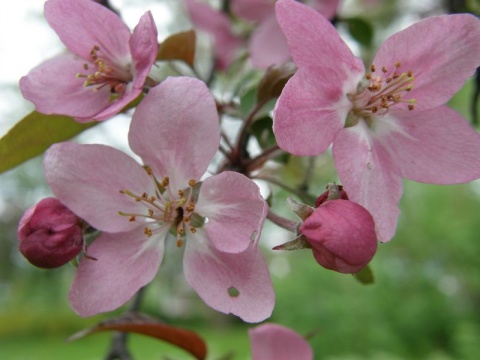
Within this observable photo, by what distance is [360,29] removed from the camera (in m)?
1.41

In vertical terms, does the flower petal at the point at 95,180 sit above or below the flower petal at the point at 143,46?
below

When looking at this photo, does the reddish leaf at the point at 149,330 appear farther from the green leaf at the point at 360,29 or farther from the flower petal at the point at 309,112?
the green leaf at the point at 360,29

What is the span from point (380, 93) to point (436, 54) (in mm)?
83

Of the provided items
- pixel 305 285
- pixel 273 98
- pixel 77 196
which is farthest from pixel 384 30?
pixel 305 285

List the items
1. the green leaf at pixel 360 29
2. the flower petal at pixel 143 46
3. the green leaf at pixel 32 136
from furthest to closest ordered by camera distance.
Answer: the green leaf at pixel 360 29, the green leaf at pixel 32 136, the flower petal at pixel 143 46

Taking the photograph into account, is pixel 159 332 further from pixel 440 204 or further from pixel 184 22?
pixel 440 204

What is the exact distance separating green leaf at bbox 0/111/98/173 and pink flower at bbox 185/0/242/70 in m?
0.76

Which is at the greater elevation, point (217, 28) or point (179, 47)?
point (179, 47)

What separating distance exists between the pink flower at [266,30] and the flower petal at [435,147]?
42cm

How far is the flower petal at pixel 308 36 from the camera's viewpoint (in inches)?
25.3

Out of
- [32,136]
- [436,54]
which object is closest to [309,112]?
[436,54]

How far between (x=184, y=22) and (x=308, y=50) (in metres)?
4.49

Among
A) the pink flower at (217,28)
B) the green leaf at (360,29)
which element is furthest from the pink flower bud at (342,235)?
the pink flower at (217,28)

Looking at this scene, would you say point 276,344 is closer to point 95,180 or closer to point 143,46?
point 95,180
